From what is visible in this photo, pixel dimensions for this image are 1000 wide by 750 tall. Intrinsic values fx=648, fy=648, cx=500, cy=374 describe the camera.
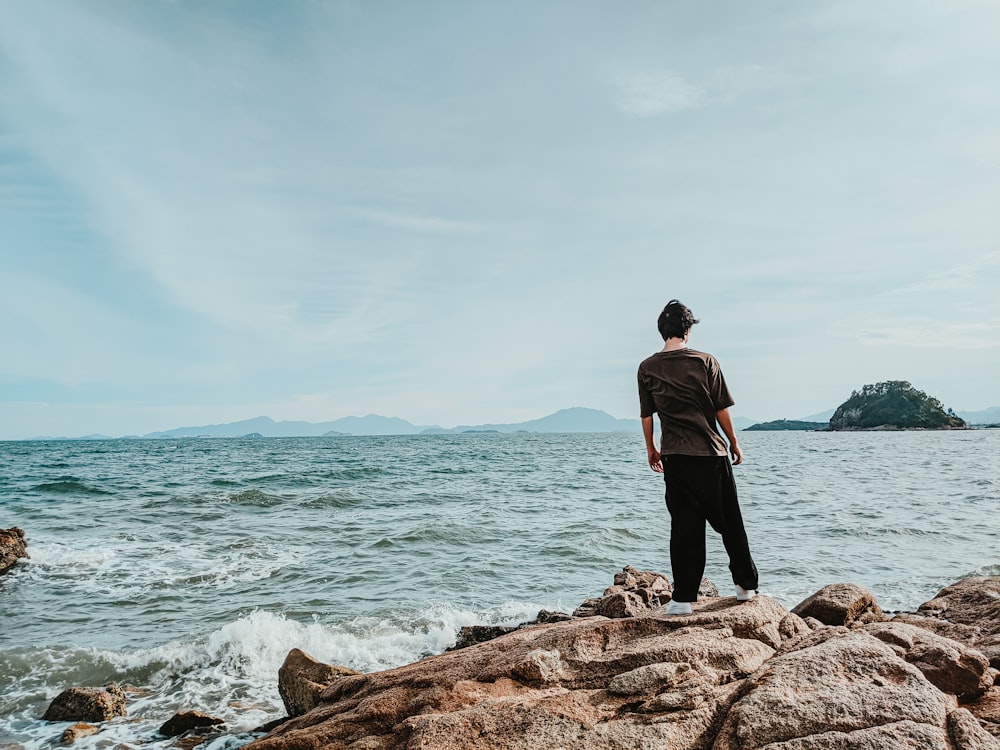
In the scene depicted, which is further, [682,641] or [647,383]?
[647,383]

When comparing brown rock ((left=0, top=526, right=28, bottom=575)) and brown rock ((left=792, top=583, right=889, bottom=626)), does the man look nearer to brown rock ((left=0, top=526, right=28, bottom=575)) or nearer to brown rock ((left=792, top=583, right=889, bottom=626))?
brown rock ((left=792, top=583, right=889, bottom=626))

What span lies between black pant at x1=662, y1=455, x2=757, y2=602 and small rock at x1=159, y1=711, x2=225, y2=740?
5084 mm

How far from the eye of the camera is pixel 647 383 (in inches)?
217

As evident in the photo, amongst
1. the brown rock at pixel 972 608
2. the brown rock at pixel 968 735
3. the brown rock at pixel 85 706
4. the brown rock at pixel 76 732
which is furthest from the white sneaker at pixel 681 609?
the brown rock at pixel 85 706

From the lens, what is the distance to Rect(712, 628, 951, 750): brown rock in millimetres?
2996

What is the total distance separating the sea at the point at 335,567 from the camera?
873 centimetres

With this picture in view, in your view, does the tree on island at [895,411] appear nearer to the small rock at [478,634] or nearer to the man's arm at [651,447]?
the small rock at [478,634]

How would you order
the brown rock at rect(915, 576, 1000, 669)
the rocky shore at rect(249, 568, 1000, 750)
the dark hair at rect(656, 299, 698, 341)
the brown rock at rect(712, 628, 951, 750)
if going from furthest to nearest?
the brown rock at rect(915, 576, 1000, 669)
the dark hair at rect(656, 299, 698, 341)
the rocky shore at rect(249, 568, 1000, 750)
the brown rock at rect(712, 628, 951, 750)

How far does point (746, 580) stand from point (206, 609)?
377 inches

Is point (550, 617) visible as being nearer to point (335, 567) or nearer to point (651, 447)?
point (651, 447)

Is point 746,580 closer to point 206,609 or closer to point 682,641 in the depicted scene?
point 682,641

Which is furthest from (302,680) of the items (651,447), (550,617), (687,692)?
(687,692)

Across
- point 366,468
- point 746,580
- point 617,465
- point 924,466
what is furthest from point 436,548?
point 924,466

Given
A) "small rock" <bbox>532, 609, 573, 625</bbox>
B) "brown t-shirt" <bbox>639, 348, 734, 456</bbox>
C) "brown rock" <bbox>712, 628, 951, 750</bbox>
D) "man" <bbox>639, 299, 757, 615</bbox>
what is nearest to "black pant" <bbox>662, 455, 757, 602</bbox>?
"man" <bbox>639, 299, 757, 615</bbox>
